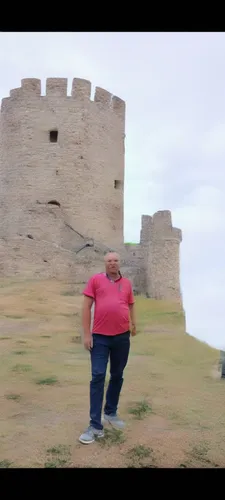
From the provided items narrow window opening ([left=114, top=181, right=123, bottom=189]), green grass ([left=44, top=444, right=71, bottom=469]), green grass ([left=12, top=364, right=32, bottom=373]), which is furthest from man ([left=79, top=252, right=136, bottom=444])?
narrow window opening ([left=114, top=181, right=123, bottom=189])

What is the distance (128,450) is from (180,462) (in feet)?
1.48

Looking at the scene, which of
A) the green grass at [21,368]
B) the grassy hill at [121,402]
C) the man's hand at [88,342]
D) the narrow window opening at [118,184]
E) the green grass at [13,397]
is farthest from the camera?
the narrow window opening at [118,184]

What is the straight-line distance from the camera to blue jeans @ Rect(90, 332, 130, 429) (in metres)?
4.75

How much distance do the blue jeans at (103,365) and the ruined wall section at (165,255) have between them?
459 inches

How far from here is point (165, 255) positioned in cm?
1661

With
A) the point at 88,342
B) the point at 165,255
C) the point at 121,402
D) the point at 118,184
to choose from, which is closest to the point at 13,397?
the point at 121,402

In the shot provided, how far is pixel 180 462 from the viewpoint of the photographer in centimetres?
431

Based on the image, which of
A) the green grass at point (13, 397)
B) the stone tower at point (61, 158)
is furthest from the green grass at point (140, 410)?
the stone tower at point (61, 158)

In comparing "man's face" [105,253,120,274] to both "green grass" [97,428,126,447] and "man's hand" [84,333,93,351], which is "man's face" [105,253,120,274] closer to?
"man's hand" [84,333,93,351]

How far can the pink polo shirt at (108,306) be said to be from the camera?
482cm

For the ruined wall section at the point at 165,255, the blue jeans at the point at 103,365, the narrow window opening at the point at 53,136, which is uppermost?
the narrow window opening at the point at 53,136

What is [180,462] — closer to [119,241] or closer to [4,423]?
[4,423]

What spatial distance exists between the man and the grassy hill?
39cm

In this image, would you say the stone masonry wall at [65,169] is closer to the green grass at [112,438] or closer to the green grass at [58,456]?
the green grass at [112,438]
